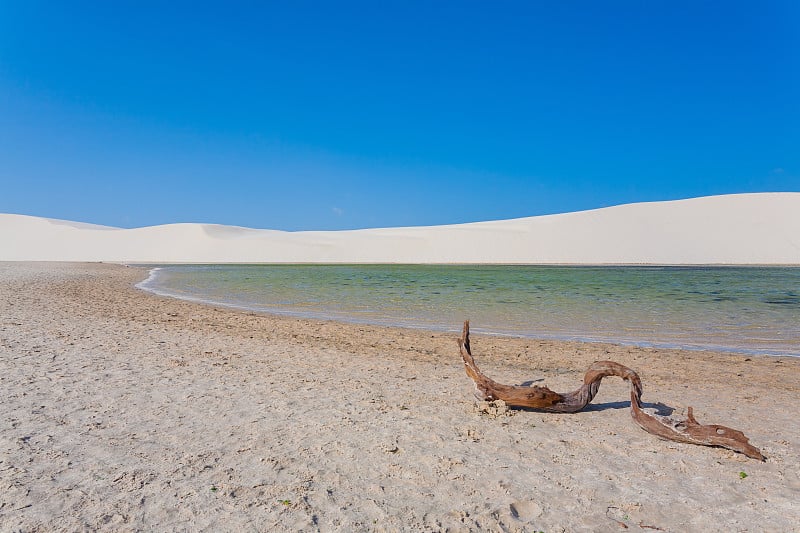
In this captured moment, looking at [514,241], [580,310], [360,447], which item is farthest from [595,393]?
[514,241]

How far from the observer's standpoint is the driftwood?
177 inches

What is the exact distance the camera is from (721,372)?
7.79 meters

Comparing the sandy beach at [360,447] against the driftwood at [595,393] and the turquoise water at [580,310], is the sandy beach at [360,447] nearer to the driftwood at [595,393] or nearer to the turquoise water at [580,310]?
the driftwood at [595,393]

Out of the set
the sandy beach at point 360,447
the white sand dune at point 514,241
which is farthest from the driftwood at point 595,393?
the white sand dune at point 514,241

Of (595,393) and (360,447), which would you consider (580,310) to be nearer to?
(595,393)

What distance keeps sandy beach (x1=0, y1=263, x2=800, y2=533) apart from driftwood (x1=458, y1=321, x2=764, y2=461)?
0.11 m

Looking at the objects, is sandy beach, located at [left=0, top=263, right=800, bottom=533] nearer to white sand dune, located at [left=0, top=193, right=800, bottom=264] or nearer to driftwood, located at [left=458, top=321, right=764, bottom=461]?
driftwood, located at [left=458, top=321, right=764, bottom=461]

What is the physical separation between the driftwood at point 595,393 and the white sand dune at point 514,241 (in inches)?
2170

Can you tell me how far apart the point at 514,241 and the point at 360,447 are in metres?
65.1

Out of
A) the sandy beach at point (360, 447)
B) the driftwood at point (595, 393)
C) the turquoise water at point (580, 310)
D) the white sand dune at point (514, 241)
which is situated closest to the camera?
the sandy beach at point (360, 447)

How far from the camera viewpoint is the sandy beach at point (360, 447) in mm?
3394

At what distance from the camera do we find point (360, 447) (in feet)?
14.9

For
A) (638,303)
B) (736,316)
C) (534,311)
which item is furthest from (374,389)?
(638,303)

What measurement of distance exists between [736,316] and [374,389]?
38.2 feet
